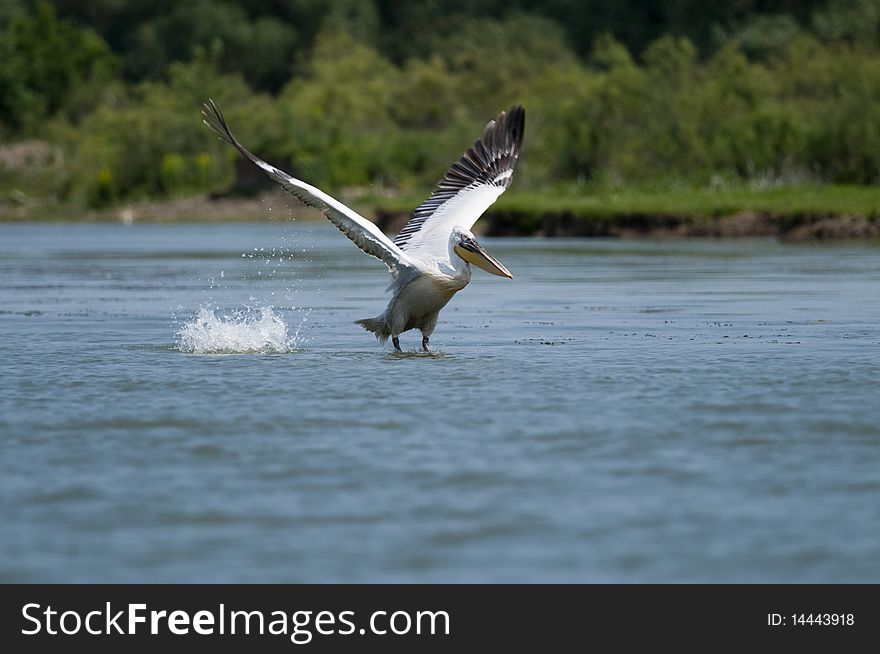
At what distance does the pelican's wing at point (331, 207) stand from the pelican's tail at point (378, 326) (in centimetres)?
47

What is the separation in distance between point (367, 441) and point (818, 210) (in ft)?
68.2

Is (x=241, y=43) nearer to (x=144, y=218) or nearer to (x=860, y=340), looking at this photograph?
(x=144, y=218)

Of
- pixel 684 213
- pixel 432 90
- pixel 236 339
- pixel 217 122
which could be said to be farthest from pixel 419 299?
pixel 432 90

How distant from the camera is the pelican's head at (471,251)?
457 inches

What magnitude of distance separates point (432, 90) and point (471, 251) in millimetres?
45226

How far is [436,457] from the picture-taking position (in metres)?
7.61

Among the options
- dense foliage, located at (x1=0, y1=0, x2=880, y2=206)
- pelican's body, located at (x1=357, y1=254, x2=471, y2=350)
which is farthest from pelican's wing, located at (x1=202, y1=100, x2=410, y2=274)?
dense foliage, located at (x1=0, y1=0, x2=880, y2=206)

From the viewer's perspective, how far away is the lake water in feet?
19.6

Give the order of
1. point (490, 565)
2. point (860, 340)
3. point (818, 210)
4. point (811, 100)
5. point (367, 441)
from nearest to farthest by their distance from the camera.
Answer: point (490, 565) → point (367, 441) → point (860, 340) → point (818, 210) → point (811, 100)

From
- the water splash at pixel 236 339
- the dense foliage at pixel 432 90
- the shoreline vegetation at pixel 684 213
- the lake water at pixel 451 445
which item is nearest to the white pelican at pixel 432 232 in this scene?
the lake water at pixel 451 445

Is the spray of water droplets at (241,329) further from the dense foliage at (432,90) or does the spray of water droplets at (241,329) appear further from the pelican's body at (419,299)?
the dense foliage at (432,90)

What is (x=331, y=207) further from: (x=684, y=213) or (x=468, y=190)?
(x=684, y=213)

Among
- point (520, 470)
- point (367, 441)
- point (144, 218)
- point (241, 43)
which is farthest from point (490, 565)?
point (241, 43)

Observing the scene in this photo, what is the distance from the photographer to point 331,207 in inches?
433
